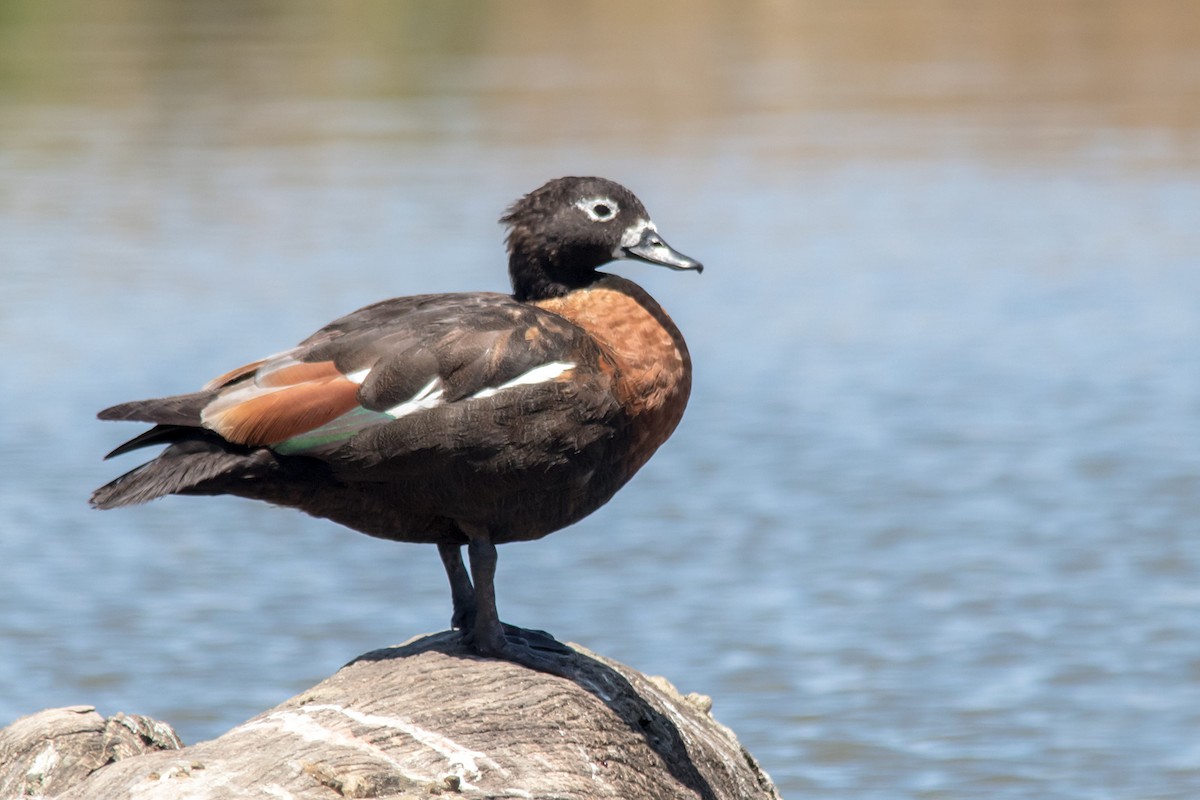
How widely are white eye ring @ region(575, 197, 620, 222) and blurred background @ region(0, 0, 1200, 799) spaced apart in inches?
136

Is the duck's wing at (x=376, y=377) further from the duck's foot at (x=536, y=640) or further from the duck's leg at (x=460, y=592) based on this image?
the duck's foot at (x=536, y=640)

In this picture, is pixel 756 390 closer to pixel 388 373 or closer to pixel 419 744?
pixel 388 373

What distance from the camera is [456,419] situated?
17.6 feet

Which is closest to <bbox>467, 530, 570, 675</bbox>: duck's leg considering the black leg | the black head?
the black leg

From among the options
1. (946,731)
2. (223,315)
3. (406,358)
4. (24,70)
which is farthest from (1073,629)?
(24,70)

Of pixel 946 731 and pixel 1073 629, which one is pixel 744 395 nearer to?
pixel 1073 629

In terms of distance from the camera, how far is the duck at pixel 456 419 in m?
5.28

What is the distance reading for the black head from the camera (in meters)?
5.79

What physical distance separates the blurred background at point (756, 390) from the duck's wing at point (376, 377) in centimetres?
354

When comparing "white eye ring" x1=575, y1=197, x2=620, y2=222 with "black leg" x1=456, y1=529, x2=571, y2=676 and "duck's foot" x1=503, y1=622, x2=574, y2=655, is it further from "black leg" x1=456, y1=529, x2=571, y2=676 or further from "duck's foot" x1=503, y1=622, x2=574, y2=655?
"duck's foot" x1=503, y1=622, x2=574, y2=655

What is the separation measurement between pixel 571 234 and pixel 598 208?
0.11 m

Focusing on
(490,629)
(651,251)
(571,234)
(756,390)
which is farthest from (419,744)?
(756,390)

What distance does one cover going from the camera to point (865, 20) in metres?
36.8

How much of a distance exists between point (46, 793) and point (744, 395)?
8.69m
